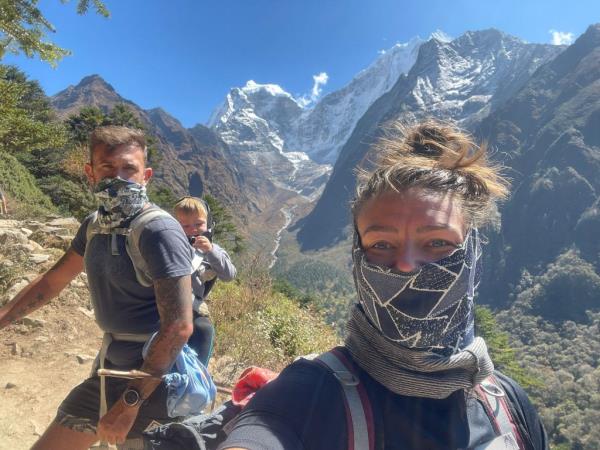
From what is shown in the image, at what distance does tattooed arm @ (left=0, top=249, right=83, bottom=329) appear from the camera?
235 cm

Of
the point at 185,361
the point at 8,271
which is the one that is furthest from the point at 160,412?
the point at 8,271

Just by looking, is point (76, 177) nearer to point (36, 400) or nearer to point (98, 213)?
point (36, 400)

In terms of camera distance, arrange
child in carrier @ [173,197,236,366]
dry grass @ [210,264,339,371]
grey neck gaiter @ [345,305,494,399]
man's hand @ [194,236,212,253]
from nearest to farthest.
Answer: grey neck gaiter @ [345,305,494,399], child in carrier @ [173,197,236,366], man's hand @ [194,236,212,253], dry grass @ [210,264,339,371]

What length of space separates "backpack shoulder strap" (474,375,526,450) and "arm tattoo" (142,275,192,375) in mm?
1244

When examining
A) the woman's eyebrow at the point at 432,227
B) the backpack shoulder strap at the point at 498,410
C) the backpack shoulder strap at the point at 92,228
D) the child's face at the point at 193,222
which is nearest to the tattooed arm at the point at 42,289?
the backpack shoulder strap at the point at 92,228

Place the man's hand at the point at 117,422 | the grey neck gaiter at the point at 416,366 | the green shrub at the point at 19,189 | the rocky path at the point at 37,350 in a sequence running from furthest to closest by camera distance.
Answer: the green shrub at the point at 19,189
the rocky path at the point at 37,350
the man's hand at the point at 117,422
the grey neck gaiter at the point at 416,366

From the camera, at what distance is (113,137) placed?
2.12 m

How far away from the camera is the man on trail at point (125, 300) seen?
6.00ft

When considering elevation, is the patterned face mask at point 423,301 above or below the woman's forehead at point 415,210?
below

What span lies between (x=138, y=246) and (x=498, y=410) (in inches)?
63.0

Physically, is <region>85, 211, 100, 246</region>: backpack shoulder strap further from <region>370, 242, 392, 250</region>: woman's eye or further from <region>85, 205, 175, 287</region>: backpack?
<region>370, 242, 392, 250</region>: woman's eye

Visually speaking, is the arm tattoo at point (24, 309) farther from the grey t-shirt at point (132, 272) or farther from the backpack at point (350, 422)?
the backpack at point (350, 422)

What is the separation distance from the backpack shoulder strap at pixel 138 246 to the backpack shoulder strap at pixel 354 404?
1.00 metres

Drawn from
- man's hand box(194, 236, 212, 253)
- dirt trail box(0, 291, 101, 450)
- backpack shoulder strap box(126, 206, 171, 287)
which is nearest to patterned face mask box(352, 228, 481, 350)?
backpack shoulder strap box(126, 206, 171, 287)
